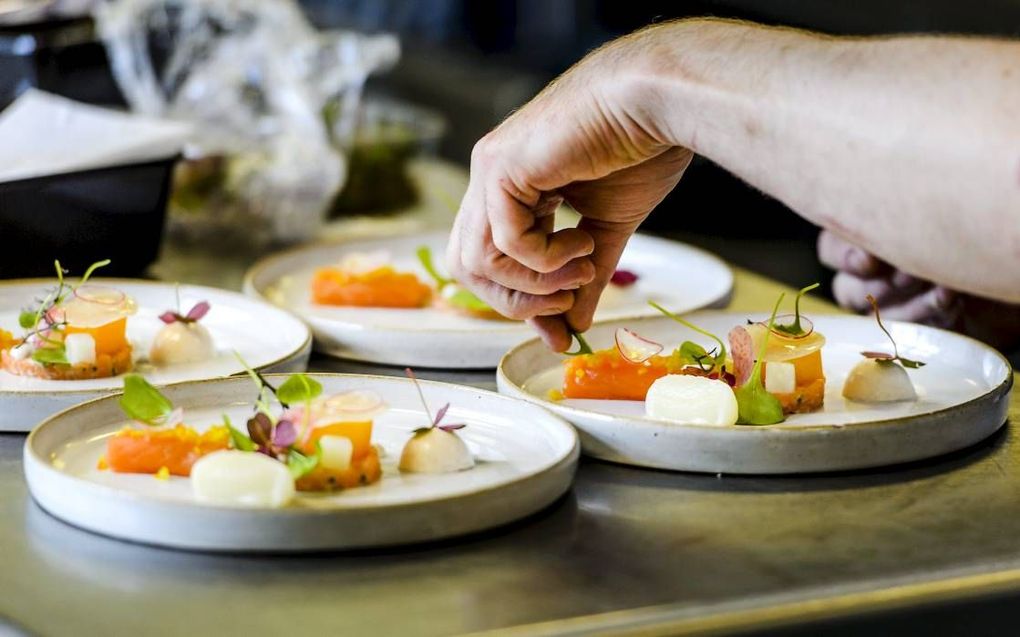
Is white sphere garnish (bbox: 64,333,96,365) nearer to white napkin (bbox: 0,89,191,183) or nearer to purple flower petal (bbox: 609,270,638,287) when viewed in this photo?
white napkin (bbox: 0,89,191,183)

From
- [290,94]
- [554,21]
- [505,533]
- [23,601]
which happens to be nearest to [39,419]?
[23,601]

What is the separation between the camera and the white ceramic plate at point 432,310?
68.6 inches

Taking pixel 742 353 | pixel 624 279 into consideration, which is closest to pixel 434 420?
pixel 742 353

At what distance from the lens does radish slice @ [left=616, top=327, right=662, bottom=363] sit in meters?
1.56

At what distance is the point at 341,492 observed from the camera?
4.11ft

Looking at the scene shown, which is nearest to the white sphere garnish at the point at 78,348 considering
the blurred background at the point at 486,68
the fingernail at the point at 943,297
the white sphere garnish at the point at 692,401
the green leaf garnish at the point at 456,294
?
the green leaf garnish at the point at 456,294

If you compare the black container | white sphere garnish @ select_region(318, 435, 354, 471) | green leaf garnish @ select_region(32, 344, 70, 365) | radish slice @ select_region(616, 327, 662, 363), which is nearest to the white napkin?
the black container

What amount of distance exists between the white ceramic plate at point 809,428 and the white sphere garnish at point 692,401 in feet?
0.09

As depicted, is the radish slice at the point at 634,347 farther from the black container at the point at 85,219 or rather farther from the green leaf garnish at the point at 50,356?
the black container at the point at 85,219

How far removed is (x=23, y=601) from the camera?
1.10 metres

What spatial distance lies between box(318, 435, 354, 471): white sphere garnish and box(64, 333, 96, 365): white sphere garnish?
46 centimetres

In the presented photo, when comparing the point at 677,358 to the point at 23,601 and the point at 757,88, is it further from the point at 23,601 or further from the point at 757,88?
the point at 23,601

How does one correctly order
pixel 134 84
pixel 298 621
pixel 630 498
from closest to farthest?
pixel 298 621
pixel 630 498
pixel 134 84

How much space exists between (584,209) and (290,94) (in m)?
1.22
